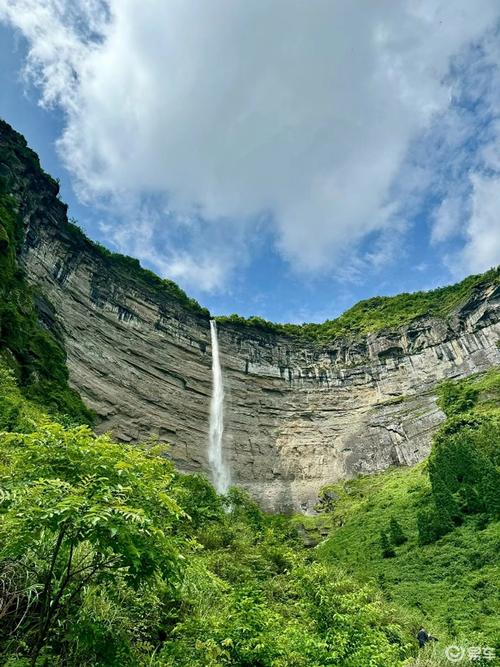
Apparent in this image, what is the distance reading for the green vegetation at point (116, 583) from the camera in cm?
450

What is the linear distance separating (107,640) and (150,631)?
2413 millimetres

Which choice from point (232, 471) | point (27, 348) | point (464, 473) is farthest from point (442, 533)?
point (27, 348)

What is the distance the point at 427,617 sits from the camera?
17531mm

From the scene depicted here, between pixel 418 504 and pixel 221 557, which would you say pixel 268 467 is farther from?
pixel 221 557

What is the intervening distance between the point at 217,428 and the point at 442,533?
95.0ft

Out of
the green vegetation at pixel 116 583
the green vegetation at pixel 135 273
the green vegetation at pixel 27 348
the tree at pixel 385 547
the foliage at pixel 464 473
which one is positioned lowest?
the green vegetation at pixel 116 583

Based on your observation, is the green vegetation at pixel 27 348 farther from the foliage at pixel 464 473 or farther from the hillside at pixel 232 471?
the foliage at pixel 464 473

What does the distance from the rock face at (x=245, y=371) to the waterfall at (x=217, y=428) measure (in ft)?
3.06

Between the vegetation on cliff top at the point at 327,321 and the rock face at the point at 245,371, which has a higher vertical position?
the vegetation on cliff top at the point at 327,321

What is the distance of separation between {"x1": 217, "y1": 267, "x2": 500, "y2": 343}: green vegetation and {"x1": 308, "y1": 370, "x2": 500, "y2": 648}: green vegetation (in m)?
18.6

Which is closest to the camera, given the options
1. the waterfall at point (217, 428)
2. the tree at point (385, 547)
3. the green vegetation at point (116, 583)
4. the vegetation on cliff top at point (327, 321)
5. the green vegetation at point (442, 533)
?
the green vegetation at point (116, 583)

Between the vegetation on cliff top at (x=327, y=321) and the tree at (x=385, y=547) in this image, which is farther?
the vegetation on cliff top at (x=327, y=321)

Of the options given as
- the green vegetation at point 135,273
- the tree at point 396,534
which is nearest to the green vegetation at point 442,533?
the tree at point 396,534

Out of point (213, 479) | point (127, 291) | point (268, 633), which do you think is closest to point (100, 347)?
point (127, 291)
